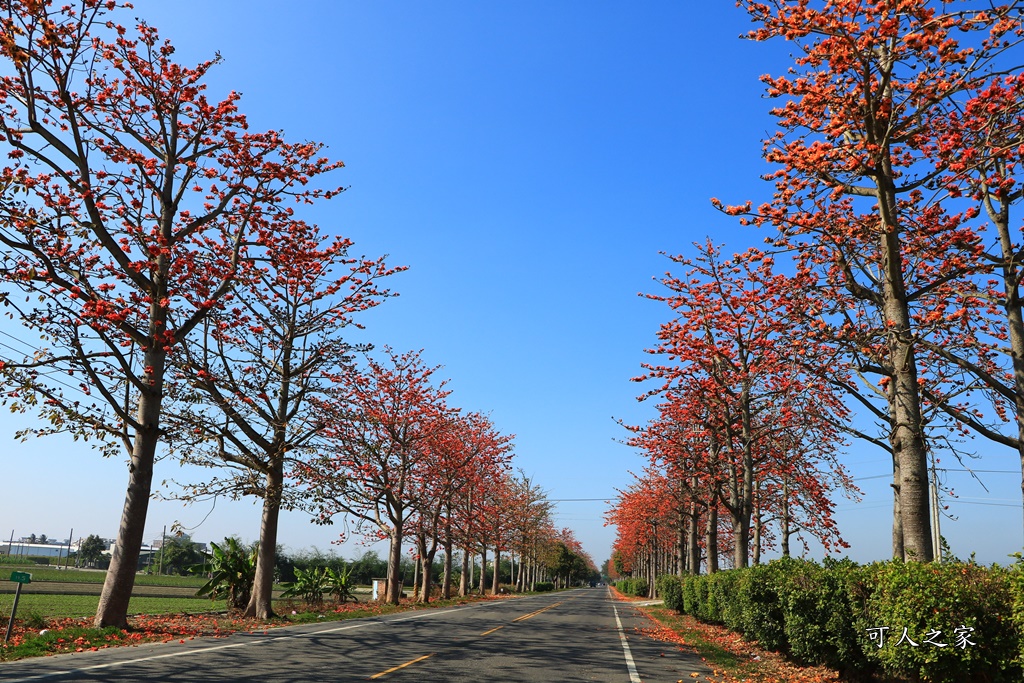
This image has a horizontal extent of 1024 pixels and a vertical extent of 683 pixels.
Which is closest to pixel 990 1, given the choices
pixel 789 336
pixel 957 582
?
pixel 789 336

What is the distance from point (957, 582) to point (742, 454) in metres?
15.6

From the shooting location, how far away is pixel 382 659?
12.1 meters

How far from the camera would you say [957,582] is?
800 centimetres

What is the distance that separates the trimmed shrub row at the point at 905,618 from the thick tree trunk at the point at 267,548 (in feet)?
48.5

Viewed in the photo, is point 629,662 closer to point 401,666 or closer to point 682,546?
point 401,666

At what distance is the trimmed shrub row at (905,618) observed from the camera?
7535 mm

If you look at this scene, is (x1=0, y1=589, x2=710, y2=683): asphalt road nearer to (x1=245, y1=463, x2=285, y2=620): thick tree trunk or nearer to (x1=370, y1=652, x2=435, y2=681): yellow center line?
(x1=370, y1=652, x2=435, y2=681): yellow center line

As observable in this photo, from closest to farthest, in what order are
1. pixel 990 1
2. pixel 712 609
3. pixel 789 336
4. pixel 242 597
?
pixel 990 1 < pixel 789 336 < pixel 712 609 < pixel 242 597

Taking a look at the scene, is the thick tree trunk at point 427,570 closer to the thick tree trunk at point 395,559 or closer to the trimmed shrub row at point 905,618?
the thick tree trunk at point 395,559

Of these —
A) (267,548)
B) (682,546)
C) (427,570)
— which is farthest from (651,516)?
(267,548)

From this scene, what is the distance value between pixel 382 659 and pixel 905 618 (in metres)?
8.12

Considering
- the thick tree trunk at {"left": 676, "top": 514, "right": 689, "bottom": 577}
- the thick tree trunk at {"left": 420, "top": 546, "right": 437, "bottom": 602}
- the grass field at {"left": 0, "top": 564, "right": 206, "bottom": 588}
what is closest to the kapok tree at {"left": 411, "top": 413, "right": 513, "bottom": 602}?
the thick tree trunk at {"left": 420, "top": 546, "right": 437, "bottom": 602}

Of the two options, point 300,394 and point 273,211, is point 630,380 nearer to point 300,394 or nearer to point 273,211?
point 300,394

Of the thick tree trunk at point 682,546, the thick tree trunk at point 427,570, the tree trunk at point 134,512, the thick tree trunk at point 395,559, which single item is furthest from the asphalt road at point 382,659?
the thick tree trunk at point 682,546
